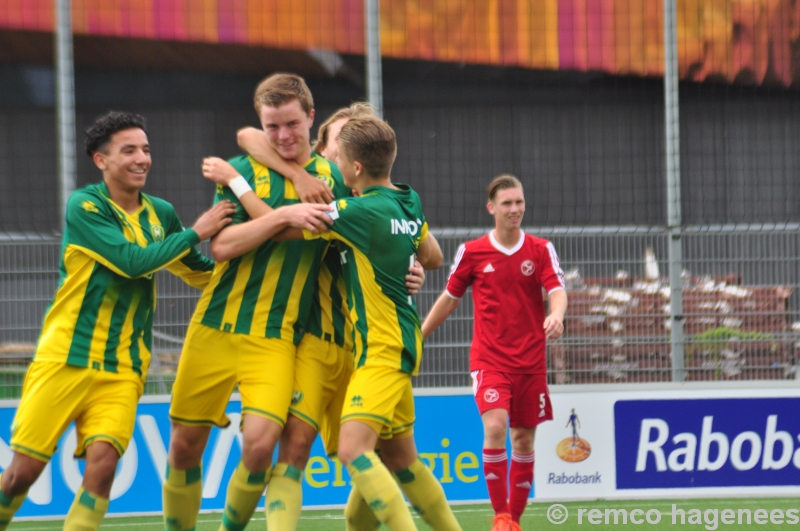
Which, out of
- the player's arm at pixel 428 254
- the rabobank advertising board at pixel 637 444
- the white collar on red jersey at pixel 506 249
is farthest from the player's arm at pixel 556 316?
the rabobank advertising board at pixel 637 444

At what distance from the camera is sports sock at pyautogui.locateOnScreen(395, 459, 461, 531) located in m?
4.32

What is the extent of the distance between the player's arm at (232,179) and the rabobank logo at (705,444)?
3907 millimetres

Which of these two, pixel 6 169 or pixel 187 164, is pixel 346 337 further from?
pixel 6 169

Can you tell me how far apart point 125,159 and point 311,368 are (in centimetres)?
117

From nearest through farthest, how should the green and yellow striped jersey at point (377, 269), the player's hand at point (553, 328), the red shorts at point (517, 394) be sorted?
the green and yellow striped jersey at point (377, 269) → the player's hand at point (553, 328) → the red shorts at point (517, 394)

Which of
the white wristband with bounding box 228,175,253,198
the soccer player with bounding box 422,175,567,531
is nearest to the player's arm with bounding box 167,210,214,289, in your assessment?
the white wristband with bounding box 228,175,253,198

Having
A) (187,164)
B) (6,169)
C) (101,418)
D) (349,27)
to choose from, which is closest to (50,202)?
(6,169)

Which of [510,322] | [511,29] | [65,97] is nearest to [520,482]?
[510,322]

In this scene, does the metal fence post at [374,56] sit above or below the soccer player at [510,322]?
above

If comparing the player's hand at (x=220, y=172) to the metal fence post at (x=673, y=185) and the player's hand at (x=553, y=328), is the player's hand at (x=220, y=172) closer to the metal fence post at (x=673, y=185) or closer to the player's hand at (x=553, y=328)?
the player's hand at (x=553, y=328)

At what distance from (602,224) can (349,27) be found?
2.30 meters

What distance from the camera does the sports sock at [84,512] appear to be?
4.07m

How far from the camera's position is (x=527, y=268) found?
6.12 metres

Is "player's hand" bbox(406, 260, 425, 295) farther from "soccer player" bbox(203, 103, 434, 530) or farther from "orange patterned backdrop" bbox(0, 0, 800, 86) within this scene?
"orange patterned backdrop" bbox(0, 0, 800, 86)
